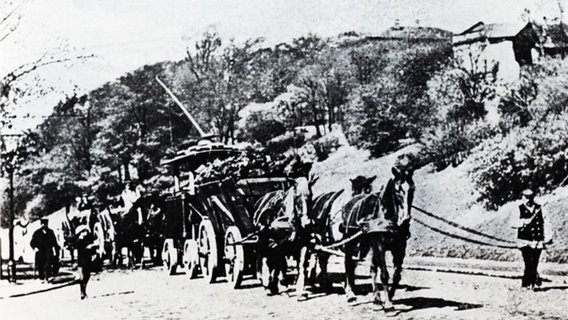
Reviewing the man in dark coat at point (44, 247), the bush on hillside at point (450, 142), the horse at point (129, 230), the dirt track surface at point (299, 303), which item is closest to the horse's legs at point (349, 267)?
the dirt track surface at point (299, 303)

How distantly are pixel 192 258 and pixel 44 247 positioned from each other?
1.71 m

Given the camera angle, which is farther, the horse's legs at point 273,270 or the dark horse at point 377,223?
the horse's legs at point 273,270

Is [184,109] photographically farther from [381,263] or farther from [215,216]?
[381,263]

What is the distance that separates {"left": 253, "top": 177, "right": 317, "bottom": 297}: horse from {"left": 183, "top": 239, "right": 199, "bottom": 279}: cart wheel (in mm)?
1243

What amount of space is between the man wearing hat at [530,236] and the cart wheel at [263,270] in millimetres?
2203

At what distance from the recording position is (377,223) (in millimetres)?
4914

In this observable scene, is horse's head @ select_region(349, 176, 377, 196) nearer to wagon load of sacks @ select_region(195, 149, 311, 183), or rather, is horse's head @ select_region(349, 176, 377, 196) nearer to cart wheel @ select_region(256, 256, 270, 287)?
wagon load of sacks @ select_region(195, 149, 311, 183)

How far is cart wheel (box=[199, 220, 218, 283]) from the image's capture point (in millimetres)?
6930

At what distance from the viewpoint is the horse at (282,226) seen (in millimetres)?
5578

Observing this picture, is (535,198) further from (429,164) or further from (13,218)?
(13,218)

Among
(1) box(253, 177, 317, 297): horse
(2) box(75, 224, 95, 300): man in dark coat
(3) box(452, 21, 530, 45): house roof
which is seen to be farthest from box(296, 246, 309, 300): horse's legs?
(3) box(452, 21, 530, 45): house roof

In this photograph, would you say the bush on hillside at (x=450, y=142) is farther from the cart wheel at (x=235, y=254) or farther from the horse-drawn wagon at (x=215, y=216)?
the cart wheel at (x=235, y=254)

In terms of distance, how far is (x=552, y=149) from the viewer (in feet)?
17.6

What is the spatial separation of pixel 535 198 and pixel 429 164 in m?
0.85
